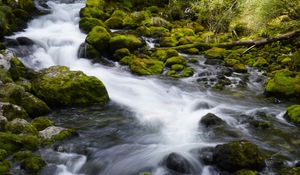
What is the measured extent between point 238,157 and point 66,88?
19.9 feet

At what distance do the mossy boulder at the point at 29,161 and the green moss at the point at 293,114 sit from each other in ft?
23.1

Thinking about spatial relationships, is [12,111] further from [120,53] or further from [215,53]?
[215,53]

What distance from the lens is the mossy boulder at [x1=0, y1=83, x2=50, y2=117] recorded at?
10.8 m

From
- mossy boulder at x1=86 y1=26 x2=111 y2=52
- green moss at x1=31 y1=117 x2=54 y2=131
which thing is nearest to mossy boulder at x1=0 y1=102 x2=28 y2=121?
green moss at x1=31 y1=117 x2=54 y2=131

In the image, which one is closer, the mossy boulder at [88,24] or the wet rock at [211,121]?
the wet rock at [211,121]

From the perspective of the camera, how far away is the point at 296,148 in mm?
9555

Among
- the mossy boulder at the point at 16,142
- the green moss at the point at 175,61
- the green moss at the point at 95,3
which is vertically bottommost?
the mossy boulder at the point at 16,142

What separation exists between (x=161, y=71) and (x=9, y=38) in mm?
6892

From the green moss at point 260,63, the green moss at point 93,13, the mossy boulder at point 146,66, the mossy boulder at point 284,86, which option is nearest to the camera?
the mossy boulder at point 284,86

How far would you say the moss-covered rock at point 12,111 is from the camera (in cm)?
971

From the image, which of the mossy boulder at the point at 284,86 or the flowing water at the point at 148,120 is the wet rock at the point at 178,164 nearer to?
the flowing water at the point at 148,120

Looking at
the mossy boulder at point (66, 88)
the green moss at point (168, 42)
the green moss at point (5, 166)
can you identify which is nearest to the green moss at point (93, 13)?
the green moss at point (168, 42)

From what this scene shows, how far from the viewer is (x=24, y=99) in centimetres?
1101

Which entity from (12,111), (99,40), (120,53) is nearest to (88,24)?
(99,40)
